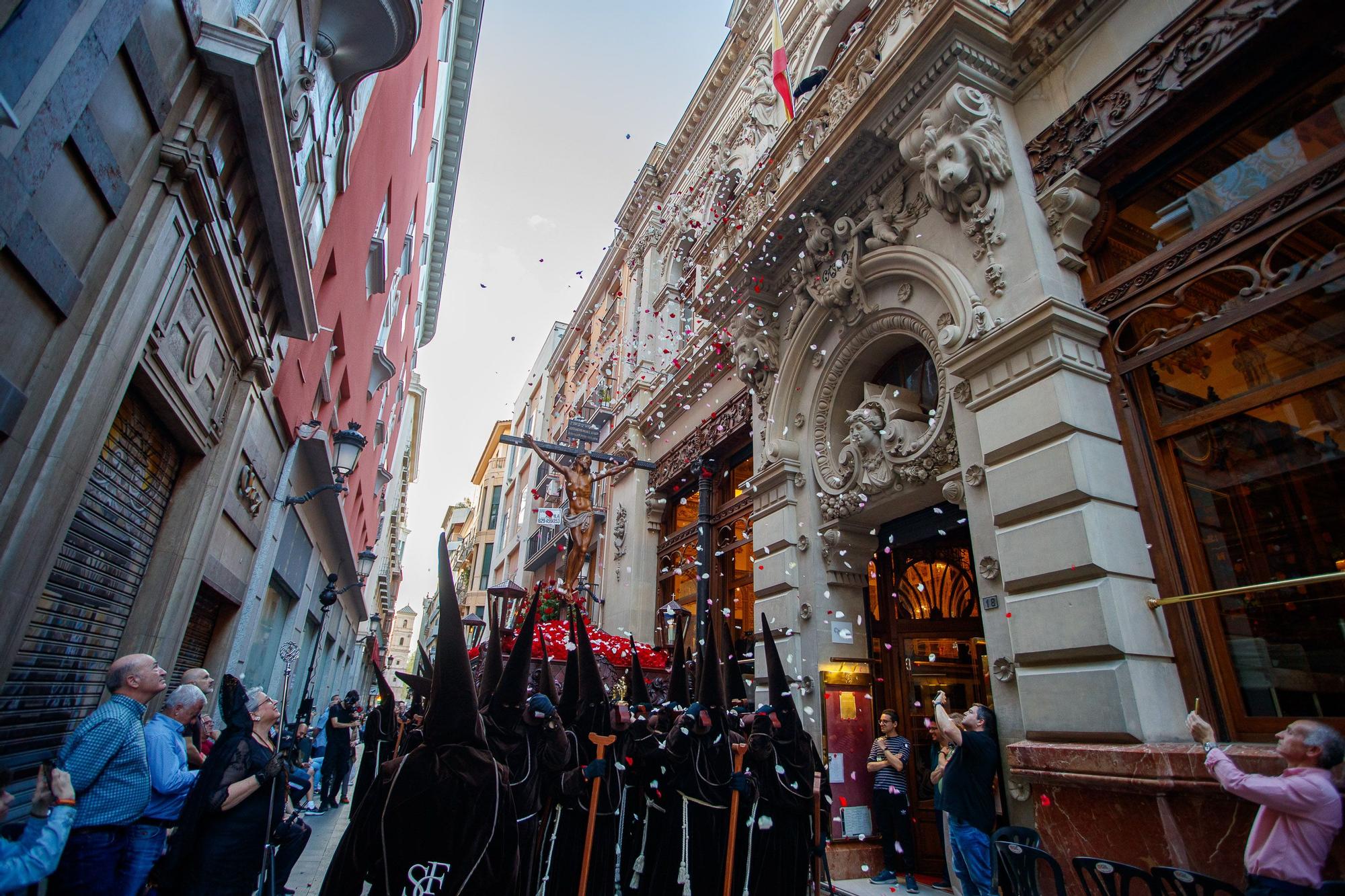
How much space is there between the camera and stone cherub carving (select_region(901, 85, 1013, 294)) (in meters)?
6.72

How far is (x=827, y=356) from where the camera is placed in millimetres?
9320

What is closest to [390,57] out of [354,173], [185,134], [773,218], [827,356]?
[354,173]

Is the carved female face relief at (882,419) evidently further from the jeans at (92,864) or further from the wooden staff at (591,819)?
the jeans at (92,864)

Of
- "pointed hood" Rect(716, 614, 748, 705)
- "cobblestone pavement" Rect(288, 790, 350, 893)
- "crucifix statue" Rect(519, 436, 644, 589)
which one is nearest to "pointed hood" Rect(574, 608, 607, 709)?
"pointed hood" Rect(716, 614, 748, 705)

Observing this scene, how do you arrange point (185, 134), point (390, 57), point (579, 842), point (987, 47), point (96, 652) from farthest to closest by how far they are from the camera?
point (390, 57) → point (987, 47) → point (579, 842) → point (96, 652) → point (185, 134)

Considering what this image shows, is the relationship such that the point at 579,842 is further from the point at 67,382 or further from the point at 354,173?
the point at 354,173

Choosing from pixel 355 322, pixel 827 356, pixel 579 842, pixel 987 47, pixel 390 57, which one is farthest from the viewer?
pixel 355 322

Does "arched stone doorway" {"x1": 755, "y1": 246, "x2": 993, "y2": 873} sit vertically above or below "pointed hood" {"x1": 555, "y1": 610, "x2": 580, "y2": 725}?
above

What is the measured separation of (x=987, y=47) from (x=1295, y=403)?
4.72 meters

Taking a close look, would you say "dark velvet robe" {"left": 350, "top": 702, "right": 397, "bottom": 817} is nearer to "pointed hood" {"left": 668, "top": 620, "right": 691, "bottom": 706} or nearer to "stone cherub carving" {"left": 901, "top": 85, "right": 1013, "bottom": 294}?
"pointed hood" {"left": 668, "top": 620, "right": 691, "bottom": 706}

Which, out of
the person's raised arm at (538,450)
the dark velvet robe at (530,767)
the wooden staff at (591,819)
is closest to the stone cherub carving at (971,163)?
the wooden staff at (591,819)

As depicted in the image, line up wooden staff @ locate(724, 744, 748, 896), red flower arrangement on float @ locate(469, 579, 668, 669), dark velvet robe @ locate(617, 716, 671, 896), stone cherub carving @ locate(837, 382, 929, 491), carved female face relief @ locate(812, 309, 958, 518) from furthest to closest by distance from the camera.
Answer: red flower arrangement on float @ locate(469, 579, 668, 669) → stone cherub carving @ locate(837, 382, 929, 491) → carved female face relief @ locate(812, 309, 958, 518) → dark velvet robe @ locate(617, 716, 671, 896) → wooden staff @ locate(724, 744, 748, 896)

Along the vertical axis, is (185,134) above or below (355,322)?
below

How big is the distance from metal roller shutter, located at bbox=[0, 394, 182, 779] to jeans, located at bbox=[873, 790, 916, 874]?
725 cm
